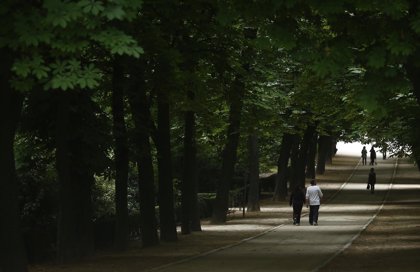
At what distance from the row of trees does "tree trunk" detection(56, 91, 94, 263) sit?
3 centimetres

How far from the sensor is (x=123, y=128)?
20.4m

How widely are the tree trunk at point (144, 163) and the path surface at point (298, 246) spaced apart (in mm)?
2548

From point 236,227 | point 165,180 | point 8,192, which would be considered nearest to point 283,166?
point 236,227

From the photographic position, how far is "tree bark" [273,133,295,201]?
45250 mm

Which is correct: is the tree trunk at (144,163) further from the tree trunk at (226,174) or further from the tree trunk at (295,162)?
the tree trunk at (295,162)

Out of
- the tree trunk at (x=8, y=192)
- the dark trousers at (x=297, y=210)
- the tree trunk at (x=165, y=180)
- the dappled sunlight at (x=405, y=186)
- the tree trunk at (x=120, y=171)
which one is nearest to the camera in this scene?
the tree trunk at (x=8, y=192)

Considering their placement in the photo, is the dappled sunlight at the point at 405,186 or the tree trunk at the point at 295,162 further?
the dappled sunlight at the point at 405,186

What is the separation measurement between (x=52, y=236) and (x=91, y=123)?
5819mm

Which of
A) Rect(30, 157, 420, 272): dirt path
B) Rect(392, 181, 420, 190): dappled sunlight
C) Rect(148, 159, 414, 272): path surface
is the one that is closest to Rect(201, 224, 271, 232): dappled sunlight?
Rect(30, 157, 420, 272): dirt path

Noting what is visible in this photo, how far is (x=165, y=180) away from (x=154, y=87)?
5.51 m

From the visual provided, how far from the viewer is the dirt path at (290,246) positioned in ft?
57.4

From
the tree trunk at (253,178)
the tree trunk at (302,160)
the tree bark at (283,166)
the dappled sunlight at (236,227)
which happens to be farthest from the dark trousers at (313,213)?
the tree trunk at (302,160)

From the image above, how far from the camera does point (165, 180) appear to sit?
24281 mm

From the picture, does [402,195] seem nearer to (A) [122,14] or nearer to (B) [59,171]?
(B) [59,171]
